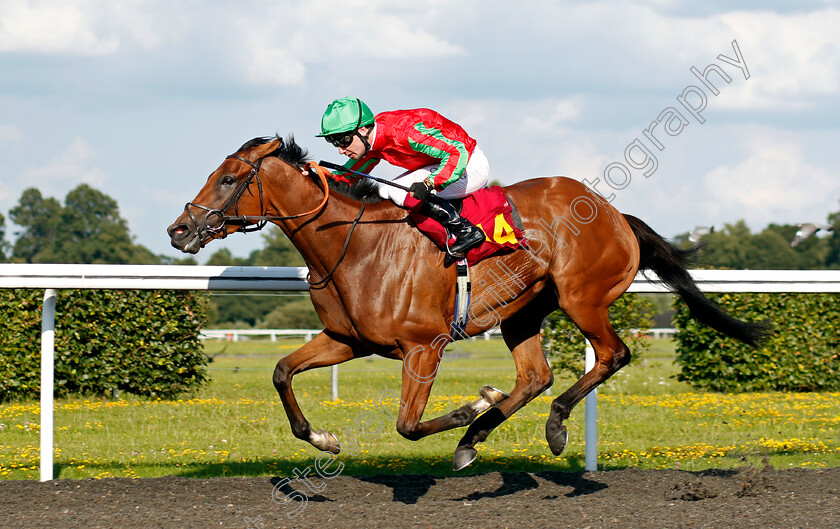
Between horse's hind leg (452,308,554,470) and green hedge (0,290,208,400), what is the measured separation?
5611 mm

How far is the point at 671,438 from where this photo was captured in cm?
712

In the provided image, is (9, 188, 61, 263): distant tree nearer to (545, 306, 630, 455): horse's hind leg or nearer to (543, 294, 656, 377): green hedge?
(543, 294, 656, 377): green hedge

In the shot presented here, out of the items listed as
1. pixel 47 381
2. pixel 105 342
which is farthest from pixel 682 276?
pixel 105 342

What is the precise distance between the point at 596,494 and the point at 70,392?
7.01m

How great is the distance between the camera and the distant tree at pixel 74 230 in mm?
55469

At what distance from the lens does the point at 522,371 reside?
192 inches

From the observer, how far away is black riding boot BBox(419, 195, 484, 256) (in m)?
4.20

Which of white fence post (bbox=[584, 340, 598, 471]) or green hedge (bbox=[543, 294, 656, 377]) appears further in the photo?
green hedge (bbox=[543, 294, 656, 377])

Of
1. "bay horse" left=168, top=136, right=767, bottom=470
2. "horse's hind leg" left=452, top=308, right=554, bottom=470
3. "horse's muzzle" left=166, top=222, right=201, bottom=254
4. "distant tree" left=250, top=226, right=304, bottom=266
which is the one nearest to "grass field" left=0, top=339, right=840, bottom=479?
"horse's hind leg" left=452, top=308, right=554, bottom=470

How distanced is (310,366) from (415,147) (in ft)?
4.17

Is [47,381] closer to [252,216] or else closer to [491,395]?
[252,216]

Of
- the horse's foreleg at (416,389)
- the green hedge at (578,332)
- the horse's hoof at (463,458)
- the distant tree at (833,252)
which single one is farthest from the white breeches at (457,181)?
the distant tree at (833,252)

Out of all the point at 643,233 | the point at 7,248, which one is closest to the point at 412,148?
the point at 643,233

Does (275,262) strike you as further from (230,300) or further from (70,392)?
(70,392)
